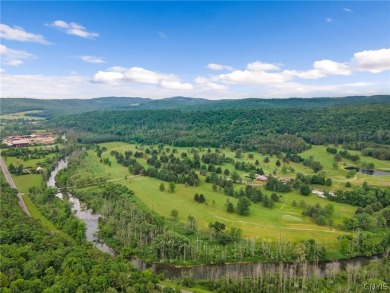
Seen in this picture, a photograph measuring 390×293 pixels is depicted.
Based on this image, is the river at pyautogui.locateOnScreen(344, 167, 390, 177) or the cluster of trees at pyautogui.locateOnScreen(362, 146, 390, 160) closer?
the river at pyautogui.locateOnScreen(344, 167, 390, 177)

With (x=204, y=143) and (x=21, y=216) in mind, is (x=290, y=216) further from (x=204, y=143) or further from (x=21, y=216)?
(x=204, y=143)

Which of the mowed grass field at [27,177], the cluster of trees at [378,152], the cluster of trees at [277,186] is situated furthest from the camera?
the cluster of trees at [378,152]

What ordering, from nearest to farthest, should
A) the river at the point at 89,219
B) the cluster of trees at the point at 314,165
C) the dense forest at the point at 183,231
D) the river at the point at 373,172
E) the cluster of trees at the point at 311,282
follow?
the cluster of trees at the point at 311,282
the dense forest at the point at 183,231
the river at the point at 89,219
the river at the point at 373,172
the cluster of trees at the point at 314,165

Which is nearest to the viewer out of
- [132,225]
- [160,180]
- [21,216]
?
[21,216]

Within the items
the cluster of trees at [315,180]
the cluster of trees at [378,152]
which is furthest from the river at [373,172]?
the cluster of trees at [315,180]

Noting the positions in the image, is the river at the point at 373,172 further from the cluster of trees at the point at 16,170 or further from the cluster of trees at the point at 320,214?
the cluster of trees at the point at 16,170

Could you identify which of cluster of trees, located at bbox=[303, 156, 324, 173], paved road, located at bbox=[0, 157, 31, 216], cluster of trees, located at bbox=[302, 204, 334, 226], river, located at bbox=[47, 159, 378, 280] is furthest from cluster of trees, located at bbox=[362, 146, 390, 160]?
paved road, located at bbox=[0, 157, 31, 216]

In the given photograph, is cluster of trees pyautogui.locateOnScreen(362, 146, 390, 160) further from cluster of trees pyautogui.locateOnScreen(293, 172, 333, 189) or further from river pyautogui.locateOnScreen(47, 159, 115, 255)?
river pyautogui.locateOnScreen(47, 159, 115, 255)

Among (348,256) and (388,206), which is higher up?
(388,206)

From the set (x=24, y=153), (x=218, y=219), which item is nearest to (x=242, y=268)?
(x=218, y=219)

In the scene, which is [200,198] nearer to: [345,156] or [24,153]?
[345,156]

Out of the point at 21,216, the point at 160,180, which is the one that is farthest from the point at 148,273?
the point at 160,180
